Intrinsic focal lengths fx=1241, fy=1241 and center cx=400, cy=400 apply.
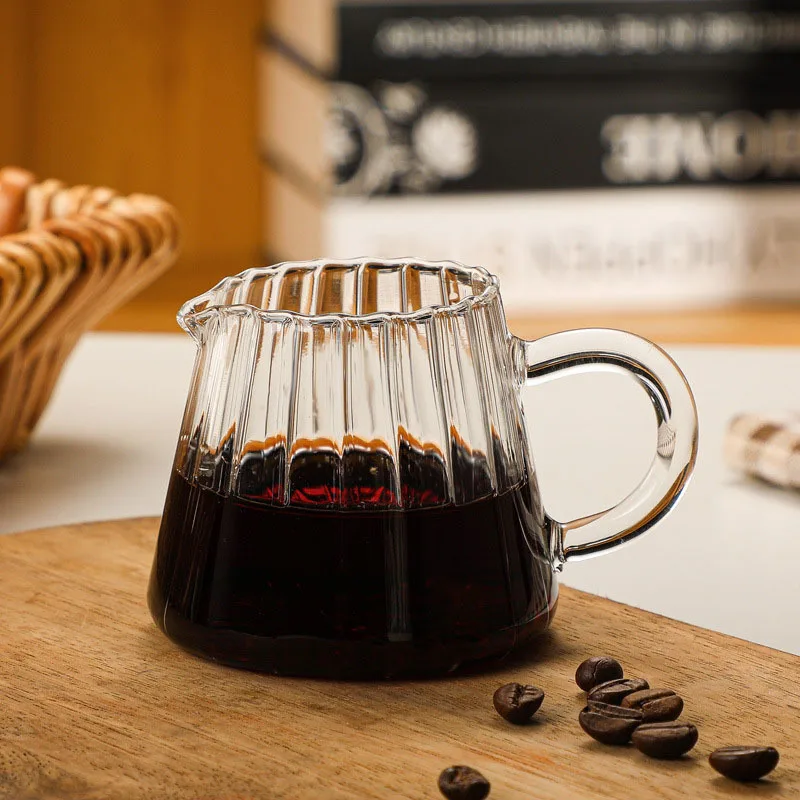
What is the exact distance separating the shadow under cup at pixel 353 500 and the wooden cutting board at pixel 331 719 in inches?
0.7

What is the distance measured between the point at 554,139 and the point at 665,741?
208cm

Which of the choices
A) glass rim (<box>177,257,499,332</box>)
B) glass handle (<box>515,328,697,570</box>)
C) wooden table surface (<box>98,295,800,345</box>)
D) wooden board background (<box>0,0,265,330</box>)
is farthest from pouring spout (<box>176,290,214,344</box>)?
wooden board background (<box>0,0,265,330</box>)

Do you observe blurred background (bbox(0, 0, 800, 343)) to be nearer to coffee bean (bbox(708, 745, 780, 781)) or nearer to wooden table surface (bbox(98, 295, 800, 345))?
wooden table surface (bbox(98, 295, 800, 345))

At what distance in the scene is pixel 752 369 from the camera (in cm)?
98

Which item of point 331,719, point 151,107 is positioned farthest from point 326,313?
point 151,107

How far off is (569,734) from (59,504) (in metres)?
0.38

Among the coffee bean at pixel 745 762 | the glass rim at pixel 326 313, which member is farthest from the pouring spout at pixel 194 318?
the coffee bean at pixel 745 762

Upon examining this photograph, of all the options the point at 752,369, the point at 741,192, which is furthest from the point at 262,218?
the point at 752,369

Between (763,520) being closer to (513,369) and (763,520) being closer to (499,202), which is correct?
(513,369)

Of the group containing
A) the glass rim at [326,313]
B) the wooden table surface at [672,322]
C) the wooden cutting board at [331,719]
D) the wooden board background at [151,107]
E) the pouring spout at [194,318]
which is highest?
the wooden board background at [151,107]

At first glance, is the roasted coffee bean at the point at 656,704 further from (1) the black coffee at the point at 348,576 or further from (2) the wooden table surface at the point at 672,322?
(2) the wooden table surface at the point at 672,322

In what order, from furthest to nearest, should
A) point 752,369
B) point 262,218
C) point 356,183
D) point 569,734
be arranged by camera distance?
1. point 262,218
2. point 356,183
3. point 752,369
4. point 569,734

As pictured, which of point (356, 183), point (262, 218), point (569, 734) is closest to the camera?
point (569, 734)

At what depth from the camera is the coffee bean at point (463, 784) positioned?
0.34 m
